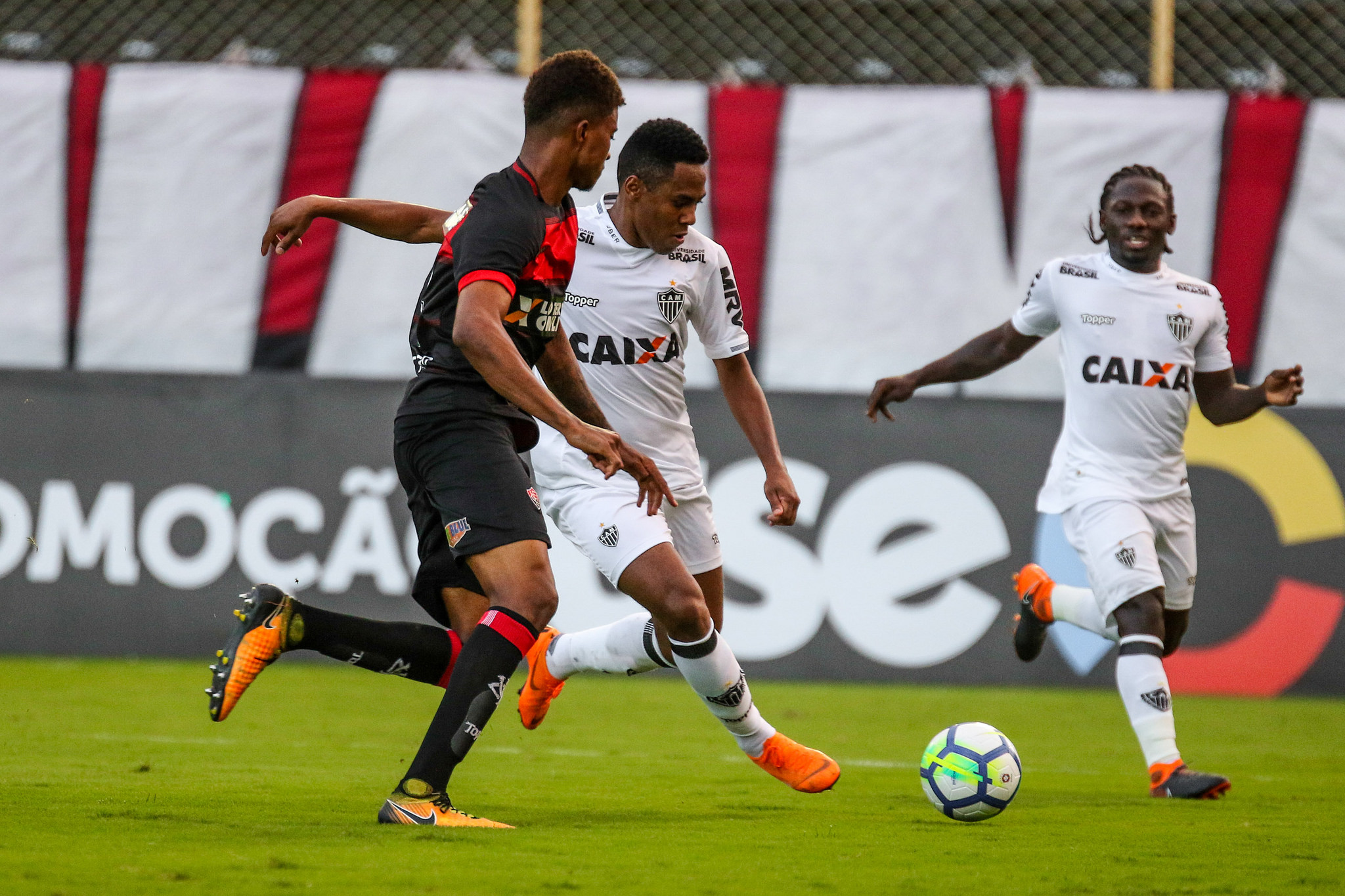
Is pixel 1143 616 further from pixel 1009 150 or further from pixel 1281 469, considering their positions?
pixel 1009 150

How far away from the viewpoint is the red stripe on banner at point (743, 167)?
9.96m

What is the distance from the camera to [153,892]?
120 inches

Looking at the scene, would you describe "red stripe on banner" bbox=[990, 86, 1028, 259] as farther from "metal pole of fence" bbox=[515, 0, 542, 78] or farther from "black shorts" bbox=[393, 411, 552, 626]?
"black shorts" bbox=[393, 411, 552, 626]

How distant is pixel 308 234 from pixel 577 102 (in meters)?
6.10

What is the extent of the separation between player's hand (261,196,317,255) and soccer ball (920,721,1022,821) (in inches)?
98.2

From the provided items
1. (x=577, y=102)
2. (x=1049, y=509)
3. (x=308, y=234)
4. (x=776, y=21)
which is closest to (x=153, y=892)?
(x=577, y=102)

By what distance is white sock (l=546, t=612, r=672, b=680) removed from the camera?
5426 mm

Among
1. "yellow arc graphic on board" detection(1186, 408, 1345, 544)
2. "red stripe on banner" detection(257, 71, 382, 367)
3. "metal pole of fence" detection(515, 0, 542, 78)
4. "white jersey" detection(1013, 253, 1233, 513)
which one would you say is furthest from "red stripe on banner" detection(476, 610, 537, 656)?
"metal pole of fence" detection(515, 0, 542, 78)

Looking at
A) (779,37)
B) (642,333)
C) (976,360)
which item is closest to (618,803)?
(642,333)

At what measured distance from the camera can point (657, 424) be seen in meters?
5.31

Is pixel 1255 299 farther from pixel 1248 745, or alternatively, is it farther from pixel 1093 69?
pixel 1248 745

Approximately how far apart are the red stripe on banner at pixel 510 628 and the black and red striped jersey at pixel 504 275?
0.60 metres

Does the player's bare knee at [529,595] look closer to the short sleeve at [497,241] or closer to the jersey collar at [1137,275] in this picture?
the short sleeve at [497,241]

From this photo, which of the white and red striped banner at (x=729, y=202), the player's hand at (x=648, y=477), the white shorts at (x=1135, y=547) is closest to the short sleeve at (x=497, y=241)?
the player's hand at (x=648, y=477)
